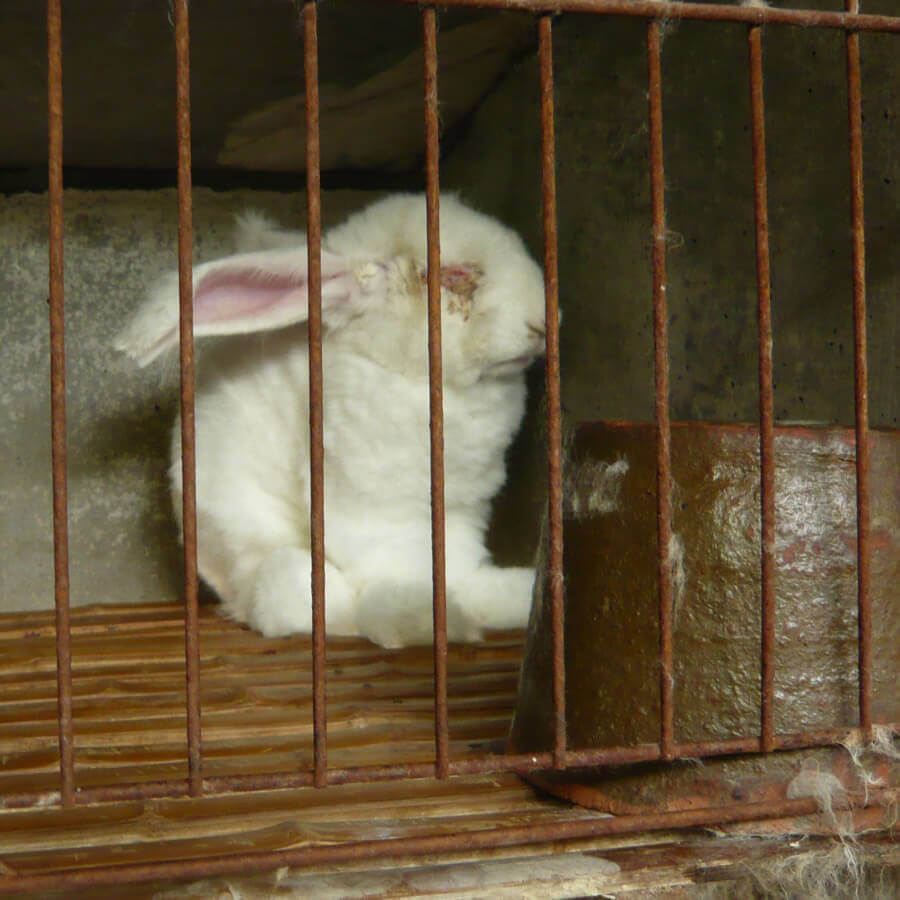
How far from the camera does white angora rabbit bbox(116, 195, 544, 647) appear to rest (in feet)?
8.77

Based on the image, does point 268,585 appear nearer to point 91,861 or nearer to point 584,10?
point 91,861

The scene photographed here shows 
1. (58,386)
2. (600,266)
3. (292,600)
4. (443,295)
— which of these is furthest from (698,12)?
(292,600)

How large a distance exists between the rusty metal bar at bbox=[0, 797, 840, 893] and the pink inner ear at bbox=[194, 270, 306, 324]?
1.44 metres

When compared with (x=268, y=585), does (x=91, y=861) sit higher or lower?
lower

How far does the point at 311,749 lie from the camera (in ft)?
6.21

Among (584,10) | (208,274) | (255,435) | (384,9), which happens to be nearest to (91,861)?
(584,10)

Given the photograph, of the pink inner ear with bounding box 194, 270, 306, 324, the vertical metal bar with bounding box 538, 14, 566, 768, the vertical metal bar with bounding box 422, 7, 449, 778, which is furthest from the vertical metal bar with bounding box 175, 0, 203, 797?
the pink inner ear with bounding box 194, 270, 306, 324

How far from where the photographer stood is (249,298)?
2602 mm

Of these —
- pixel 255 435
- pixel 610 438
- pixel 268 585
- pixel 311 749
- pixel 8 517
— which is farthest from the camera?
pixel 8 517

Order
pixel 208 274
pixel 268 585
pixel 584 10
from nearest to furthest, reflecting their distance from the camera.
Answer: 1. pixel 584 10
2. pixel 208 274
3. pixel 268 585

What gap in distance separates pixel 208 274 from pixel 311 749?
1100mm

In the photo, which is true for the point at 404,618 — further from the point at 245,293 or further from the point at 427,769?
the point at 427,769

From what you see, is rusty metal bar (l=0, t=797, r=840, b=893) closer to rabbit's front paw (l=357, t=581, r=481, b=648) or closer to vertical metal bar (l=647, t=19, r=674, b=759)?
vertical metal bar (l=647, t=19, r=674, b=759)

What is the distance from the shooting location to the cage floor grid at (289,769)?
142 centimetres
